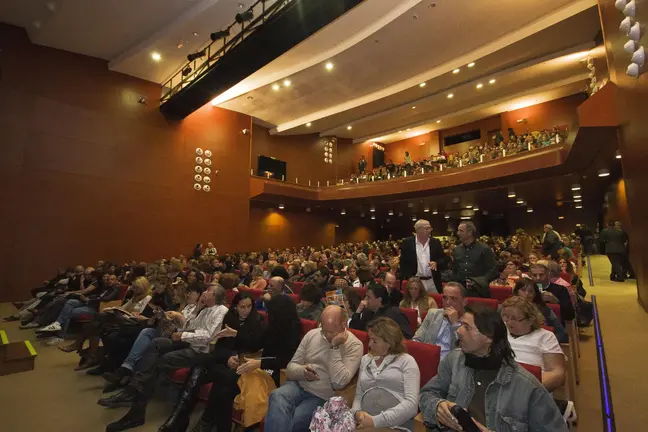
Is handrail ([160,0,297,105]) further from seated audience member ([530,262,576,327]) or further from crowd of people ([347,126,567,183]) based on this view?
seated audience member ([530,262,576,327])

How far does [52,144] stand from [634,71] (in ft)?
41.8

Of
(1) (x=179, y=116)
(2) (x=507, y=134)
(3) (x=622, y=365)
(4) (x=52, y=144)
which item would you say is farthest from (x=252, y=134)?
(3) (x=622, y=365)

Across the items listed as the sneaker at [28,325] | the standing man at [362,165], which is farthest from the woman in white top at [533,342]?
the standing man at [362,165]

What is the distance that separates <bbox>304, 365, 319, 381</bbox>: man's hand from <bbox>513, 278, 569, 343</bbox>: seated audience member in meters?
1.93

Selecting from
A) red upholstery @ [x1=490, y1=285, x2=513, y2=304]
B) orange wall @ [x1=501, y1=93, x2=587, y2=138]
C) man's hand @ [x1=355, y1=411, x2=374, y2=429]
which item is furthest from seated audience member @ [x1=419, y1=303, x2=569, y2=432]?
orange wall @ [x1=501, y1=93, x2=587, y2=138]

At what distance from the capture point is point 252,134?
53.5 ft

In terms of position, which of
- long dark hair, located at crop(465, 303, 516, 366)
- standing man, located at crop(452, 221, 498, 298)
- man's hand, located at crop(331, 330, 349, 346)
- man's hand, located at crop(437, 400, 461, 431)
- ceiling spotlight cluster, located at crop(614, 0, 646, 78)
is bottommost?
man's hand, located at crop(437, 400, 461, 431)

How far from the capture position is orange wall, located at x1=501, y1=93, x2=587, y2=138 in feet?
49.9

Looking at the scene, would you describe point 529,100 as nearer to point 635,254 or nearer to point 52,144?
point 635,254

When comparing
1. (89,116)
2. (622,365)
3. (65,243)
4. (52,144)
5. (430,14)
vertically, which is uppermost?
(430,14)

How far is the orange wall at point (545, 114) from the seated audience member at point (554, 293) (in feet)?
47.4

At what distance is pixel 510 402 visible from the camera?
1.53 m

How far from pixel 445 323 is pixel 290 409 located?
1.36 m

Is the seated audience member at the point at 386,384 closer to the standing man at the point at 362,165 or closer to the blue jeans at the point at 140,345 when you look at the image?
the blue jeans at the point at 140,345
